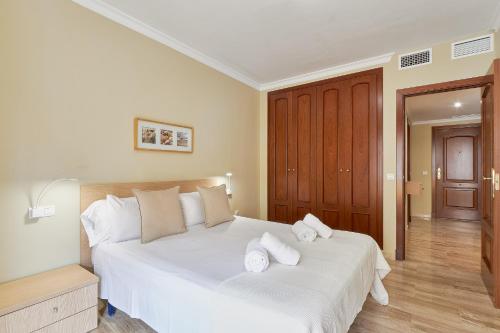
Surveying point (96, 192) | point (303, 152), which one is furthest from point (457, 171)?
point (96, 192)

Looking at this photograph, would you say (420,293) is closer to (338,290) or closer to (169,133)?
(338,290)

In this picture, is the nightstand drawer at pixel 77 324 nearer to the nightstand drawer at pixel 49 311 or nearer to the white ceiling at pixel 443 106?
the nightstand drawer at pixel 49 311

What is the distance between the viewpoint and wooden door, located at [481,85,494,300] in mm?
2469

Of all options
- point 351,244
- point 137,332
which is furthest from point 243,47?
point 137,332

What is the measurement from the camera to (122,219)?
2.22m

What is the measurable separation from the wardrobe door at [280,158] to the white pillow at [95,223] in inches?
116

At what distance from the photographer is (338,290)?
140 centimetres

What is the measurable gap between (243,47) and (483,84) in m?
2.86

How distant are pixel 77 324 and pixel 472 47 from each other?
15.7ft

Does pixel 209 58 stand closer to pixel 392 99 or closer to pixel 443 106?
pixel 392 99

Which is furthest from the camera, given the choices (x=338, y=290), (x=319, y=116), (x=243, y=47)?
(x=319, y=116)

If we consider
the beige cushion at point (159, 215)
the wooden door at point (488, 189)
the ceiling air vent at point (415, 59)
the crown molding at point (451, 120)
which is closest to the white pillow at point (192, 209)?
the beige cushion at point (159, 215)

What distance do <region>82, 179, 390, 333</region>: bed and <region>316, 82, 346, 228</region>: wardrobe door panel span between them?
1616 millimetres

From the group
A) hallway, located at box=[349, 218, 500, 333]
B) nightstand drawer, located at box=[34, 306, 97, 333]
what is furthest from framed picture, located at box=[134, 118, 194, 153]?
hallway, located at box=[349, 218, 500, 333]
